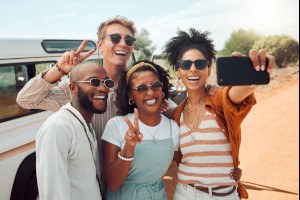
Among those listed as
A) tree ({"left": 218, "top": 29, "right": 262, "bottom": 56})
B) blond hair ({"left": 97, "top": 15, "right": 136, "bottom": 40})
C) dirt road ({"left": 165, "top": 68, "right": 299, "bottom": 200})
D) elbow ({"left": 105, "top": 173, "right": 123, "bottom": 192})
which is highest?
tree ({"left": 218, "top": 29, "right": 262, "bottom": 56})

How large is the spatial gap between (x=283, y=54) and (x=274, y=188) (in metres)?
19.2

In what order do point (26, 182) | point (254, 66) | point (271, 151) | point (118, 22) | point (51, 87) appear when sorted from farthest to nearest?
1. point (271, 151)
2. point (26, 182)
3. point (118, 22)
4. point (51, 87)
5. point (254, 66)

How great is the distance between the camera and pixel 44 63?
4293 millimetres

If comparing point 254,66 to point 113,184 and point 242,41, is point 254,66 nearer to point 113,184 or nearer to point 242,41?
point 113,184

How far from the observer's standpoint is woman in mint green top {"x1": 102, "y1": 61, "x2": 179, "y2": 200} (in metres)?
2.20

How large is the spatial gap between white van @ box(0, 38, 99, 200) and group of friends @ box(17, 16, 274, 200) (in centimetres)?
104

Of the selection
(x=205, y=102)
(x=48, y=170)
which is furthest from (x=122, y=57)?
(x=48, y=170)

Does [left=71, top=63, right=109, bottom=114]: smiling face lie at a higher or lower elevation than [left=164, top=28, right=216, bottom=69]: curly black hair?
lower

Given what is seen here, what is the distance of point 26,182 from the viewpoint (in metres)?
3.73

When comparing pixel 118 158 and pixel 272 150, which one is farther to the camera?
pixel 272 150

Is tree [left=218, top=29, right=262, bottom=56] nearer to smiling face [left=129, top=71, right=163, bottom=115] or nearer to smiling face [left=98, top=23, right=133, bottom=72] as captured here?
smiling face [left=98, top=23, right=133, bottom=72]

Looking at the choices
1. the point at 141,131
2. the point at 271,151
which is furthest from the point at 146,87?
the point at 271,151

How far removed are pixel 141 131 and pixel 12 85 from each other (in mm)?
2112

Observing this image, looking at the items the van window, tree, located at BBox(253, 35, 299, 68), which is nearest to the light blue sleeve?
the van window
